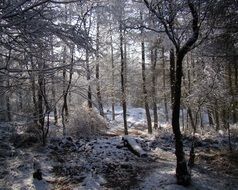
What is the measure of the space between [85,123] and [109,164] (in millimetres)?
5095

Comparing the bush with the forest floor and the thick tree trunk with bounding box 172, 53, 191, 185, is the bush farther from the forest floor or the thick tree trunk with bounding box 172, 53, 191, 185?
the thick tree trunk with bounding box 172, 53, 191, 185

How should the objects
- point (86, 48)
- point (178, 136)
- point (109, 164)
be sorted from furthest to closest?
point (109, 164) → point (178, 136) → point (86, 48)

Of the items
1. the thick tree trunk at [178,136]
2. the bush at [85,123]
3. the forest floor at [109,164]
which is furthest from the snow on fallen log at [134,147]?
the bush at [85,123]

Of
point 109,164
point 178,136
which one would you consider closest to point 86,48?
point 178,136

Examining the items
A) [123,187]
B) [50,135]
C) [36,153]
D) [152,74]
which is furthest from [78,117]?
[152,74]

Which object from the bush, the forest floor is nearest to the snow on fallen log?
the forest floor

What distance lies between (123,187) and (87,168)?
1644 mm

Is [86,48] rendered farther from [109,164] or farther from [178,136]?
[109,164]

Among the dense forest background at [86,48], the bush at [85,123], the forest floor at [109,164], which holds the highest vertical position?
the dense forest background at [86,48]

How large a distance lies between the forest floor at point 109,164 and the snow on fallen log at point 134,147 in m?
0.14

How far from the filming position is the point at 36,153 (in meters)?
11.4

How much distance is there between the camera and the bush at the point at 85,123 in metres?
14.9

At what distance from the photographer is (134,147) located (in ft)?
37.6

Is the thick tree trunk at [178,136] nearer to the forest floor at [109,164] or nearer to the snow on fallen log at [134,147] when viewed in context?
the forest floor at [109,164]
